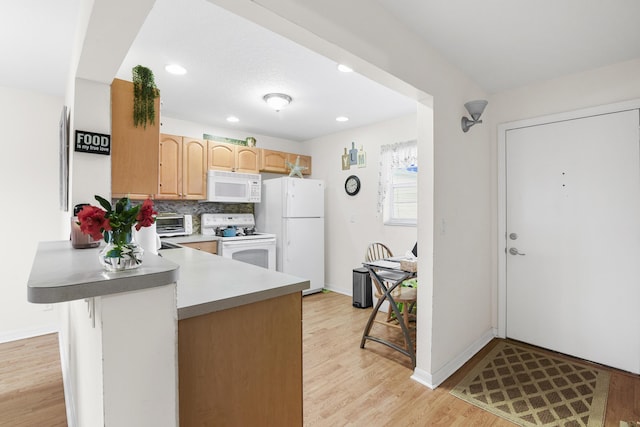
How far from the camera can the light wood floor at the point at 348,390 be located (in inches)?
72.7

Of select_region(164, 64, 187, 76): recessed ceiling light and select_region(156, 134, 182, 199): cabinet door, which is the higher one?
select_region(164, 64, 187, 76): recessed ceiling light

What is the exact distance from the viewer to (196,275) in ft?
4.87

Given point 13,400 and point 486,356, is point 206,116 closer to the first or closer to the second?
point 13,400

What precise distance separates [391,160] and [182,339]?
11.4ft

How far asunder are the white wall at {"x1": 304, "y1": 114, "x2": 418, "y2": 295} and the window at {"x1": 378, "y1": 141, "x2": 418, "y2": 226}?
0.10 meters

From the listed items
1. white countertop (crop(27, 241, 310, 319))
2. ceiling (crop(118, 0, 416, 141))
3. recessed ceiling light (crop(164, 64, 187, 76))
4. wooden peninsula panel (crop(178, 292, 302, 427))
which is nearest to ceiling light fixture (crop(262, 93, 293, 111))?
ceiling (crop(118, 0, 416, 141))

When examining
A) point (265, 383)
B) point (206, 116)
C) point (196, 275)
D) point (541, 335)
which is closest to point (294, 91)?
point (206, 116)

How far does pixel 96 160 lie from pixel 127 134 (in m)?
0.24

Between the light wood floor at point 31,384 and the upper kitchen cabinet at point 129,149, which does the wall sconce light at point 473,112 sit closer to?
the upper kitchen cabinet at point 129,149

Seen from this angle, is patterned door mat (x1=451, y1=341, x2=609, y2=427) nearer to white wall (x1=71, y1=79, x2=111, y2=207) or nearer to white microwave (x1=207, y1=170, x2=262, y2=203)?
white wall (x1=71, y1=79, x2=111, y2=207)

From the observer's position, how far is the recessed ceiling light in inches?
96.5

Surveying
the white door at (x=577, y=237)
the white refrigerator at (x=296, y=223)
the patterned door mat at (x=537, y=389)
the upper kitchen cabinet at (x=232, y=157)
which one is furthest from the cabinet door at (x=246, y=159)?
the patterned door mat at (x=537, y=389)

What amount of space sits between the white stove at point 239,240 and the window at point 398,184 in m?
1.64

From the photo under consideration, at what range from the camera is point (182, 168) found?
377 cm
